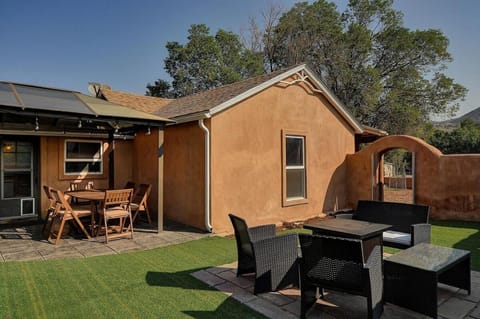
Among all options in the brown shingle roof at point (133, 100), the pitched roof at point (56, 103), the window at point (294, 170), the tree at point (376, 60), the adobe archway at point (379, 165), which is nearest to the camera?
the pitched roof at point (56, 103)

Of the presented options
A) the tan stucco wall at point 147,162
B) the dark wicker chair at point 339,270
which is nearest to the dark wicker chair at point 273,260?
the dark wicker chair at point 339,270

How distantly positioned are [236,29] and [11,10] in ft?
67.0

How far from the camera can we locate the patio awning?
5895mm

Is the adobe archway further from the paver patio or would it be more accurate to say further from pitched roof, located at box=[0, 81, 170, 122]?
pitched roof, located at box=[0, 81, 170, 122]

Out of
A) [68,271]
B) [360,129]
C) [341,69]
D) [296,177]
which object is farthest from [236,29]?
[68,271]

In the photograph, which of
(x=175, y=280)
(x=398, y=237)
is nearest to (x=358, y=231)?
(x=398, y=237)

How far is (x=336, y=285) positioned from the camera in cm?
342

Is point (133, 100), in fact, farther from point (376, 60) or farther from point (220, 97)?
point (376, 60)

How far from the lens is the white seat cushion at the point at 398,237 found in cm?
518

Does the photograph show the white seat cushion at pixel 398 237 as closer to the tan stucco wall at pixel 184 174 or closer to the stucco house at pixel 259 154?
the stucco house at pixel 259 154

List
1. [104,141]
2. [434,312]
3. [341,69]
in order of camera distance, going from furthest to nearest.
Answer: [341,69]
[104,141]
[434,312]

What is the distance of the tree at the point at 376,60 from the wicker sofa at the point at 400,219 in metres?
17.3

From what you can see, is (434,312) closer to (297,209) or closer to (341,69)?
(297,209)

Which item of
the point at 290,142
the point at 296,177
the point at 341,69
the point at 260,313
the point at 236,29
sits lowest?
the point at 260,313
